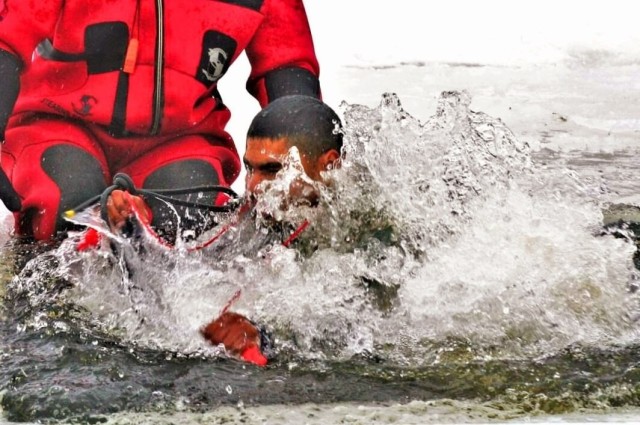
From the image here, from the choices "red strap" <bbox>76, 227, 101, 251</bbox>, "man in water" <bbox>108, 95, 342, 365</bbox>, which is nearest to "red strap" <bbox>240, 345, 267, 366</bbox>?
"man in water" <bbox>108, 95, 342, 365</bbox>

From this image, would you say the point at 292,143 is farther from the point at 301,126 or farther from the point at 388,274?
the point at 388,274

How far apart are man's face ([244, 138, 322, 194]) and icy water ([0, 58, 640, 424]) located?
0.16 feet

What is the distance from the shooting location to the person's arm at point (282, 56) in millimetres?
3020

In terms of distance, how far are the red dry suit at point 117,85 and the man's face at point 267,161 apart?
70cm

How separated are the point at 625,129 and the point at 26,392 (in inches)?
143

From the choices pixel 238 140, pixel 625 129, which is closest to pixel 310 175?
pixel 238 140

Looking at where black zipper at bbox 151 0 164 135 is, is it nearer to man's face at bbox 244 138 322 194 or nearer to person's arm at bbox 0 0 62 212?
person's arm at bbox 0 0 62 212

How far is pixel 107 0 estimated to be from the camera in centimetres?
276

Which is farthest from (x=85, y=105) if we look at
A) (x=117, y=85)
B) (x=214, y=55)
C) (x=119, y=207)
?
(x=119, y=207)

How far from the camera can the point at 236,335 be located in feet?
6.62

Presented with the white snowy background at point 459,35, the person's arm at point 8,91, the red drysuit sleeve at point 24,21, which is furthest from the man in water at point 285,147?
the white snowy background at point 459,35

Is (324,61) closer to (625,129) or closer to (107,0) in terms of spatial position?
(625,129)

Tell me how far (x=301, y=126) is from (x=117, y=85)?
845 millimetres

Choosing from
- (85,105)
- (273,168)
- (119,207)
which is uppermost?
(85,105)
